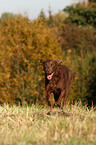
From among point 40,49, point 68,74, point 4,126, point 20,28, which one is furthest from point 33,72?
point 4,126

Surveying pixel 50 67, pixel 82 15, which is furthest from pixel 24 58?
pixel 82 15

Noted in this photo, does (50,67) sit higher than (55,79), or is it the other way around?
(50,67)

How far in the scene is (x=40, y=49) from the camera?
46.4 feet

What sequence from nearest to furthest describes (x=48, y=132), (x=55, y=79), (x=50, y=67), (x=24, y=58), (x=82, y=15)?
(x=48, y=132) < (x=50, y=67) < (x=55, y=79) < (x=24, y=58) < (x=82, y=15)

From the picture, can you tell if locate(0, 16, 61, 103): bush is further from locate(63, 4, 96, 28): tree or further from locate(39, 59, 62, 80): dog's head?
locate(63, 4, 96, 28): tree

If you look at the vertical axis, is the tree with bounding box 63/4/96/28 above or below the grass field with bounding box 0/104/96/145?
above

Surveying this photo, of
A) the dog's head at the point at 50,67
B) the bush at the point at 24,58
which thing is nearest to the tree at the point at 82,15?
the bush at the point at 24,58

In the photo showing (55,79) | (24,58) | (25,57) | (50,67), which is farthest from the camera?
(25,57)

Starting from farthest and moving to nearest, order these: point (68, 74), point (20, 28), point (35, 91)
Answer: point (20, 28) → point (35, 91) → point (68, 74)

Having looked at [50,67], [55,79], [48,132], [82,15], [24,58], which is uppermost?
[82,15]

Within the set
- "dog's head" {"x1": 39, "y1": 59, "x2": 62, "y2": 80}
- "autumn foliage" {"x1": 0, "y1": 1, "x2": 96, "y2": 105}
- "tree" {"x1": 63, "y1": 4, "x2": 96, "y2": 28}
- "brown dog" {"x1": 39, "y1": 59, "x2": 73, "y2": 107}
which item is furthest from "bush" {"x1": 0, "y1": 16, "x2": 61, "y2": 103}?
"tree" {"x1": 63, "y1": 4, "x2": 96, "y2": 28}

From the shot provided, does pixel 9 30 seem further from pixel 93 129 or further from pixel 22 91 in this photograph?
pixel 93 129

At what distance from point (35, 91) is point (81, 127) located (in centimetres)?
960

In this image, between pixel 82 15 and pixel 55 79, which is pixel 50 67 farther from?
pixel 82 15
